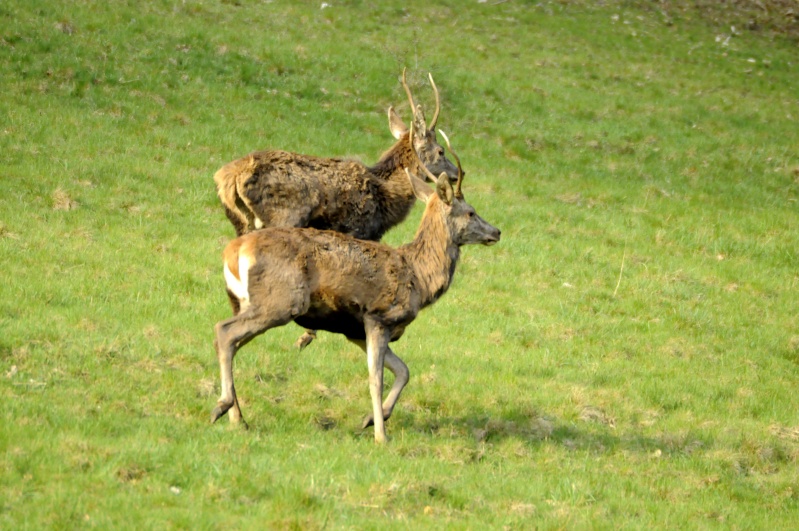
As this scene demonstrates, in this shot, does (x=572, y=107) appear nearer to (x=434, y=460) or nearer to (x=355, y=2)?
(x=355, y=2)

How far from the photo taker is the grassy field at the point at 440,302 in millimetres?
7535

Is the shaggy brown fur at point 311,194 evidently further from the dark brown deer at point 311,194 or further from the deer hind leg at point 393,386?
the deer hind leg at point 393,386

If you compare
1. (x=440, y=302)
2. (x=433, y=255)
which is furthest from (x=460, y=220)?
(x=440, y=302)

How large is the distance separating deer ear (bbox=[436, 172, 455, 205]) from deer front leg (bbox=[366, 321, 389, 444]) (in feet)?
4.64

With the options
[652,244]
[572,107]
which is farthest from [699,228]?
[572,107]

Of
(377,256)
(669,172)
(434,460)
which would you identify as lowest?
(669,172)

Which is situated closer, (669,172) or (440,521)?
(440,521)

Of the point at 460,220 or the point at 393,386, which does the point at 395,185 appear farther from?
the point at 393,386

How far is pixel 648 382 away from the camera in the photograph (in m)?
11.3

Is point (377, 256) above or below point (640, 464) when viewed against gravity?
above

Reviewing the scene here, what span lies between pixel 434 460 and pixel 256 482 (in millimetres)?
1594

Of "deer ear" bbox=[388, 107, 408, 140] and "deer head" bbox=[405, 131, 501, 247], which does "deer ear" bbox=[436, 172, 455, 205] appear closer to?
"deer head" bbox=[405, 131, 501, 247]

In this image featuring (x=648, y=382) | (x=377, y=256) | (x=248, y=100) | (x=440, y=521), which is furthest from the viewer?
(x=248, y=100)

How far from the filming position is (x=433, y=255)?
372 inches
